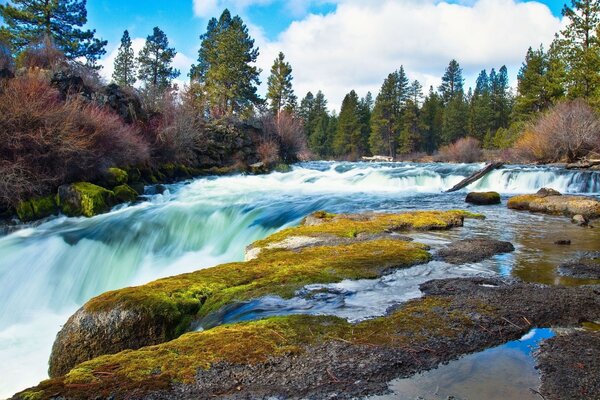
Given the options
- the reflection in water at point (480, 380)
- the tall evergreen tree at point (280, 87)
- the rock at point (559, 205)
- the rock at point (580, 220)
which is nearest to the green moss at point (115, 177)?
the rock at point (559, 205)

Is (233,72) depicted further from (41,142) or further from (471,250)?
(471,250)

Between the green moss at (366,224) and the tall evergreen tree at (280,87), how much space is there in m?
54.7

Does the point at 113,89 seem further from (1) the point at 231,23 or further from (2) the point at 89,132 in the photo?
(1) the point at 231,23

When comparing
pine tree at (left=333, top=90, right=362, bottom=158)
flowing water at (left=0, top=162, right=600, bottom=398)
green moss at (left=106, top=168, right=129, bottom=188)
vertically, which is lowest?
flowing water at (left=0, top=162, right=600, bottom=398)

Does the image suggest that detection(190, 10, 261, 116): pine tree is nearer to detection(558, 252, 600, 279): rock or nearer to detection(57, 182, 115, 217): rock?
detection(57, 182, 115, 217): rock

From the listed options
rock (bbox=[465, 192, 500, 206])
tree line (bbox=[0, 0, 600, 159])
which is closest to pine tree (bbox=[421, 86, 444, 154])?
tree line (bbox=[0, 0, 600, 159])

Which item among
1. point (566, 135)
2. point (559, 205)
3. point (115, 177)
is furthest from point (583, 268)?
point (566, 135)

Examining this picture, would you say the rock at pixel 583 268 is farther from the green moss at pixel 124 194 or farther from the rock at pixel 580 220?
the green moss at pixel 124 194

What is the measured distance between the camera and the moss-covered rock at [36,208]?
15523 mm

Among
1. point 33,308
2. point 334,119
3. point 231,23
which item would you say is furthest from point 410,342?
point 334,119

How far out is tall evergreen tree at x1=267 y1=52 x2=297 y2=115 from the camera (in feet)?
210

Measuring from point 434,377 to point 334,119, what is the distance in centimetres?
9470

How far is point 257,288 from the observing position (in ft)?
17.1

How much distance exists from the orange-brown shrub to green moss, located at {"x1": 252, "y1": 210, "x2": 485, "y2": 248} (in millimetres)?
11665
